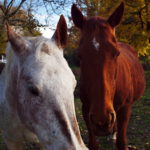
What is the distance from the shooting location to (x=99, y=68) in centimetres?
300

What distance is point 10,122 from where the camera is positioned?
100 inches

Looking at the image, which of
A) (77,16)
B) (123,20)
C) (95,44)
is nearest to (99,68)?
(95,44)

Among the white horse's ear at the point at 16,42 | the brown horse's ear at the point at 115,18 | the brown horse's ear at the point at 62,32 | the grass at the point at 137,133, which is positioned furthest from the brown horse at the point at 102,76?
the grass at the point at 137,133

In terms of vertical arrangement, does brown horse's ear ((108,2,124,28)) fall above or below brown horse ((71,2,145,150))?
above

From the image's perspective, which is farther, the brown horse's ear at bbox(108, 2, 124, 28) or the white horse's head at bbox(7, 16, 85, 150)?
the brown horse's ear at bbox(108, 2, 124, 28)

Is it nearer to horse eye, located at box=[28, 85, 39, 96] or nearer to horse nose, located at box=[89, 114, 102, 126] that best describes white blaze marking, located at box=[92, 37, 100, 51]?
horse nose, located at box=[89, 114, 102, 126]

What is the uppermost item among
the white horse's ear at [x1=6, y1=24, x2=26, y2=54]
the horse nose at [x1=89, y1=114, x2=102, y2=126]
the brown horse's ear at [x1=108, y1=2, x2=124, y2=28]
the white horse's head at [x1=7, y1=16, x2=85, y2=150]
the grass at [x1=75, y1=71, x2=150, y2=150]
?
the brown horse's ear at [x1=108, y1=2, x2=124, y2=28]

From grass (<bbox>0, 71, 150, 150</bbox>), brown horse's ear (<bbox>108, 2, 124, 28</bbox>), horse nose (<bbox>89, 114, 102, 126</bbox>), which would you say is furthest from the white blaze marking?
grass (<bbox>0, 71, 150, 150</bbox>)

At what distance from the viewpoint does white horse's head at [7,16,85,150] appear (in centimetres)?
181

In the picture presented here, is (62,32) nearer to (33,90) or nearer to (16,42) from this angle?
(16,42)

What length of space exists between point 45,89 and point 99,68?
1.25 metres

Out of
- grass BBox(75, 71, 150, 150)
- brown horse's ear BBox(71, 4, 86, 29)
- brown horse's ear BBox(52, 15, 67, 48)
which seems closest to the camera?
brown horse's ear BBox(52, 15, 67, 48)

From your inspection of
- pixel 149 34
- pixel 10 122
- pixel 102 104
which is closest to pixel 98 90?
pixel 102 104

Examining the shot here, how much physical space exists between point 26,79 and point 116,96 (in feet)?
6.32
